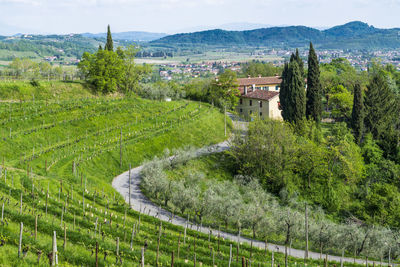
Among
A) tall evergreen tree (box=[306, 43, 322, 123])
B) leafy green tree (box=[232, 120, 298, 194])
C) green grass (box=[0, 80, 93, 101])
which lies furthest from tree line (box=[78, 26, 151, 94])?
tall evergreen tree (box=[306, 43, 322, 123])

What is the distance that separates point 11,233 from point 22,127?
34.6m

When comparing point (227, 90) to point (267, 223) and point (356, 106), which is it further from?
point (267, 223)

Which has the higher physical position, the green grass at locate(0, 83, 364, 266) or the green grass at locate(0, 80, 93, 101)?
the green grass at locate(0, 80, 93, 101)

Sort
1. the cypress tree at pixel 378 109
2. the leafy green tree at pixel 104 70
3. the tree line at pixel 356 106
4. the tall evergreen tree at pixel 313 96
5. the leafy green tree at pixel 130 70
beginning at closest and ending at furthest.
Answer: the tree line at pixel 356 106, the tall evergreen tree at pixel 313 96, the cypress tree at pixel 378 109, the leafy green tree at pixel 104 70, the leafy green tree at pixel 130 70

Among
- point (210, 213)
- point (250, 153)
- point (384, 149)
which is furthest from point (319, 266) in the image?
point (384, 149)

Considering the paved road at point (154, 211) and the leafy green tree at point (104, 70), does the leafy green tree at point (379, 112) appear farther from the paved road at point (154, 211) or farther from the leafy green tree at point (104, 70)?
the leafy green tree at point (104, 70)

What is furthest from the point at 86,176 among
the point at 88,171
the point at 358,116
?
the point at 358,116

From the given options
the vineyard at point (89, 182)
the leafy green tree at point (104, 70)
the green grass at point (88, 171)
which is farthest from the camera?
the leafy green tree at point (104, 70)

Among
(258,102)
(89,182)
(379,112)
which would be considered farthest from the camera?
(258,102)

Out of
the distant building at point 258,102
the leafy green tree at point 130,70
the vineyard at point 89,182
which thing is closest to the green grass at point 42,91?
the vineyard at point 89,182

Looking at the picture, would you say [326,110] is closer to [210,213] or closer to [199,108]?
[199,108]

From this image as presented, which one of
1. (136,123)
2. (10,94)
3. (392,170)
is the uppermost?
(10,94)

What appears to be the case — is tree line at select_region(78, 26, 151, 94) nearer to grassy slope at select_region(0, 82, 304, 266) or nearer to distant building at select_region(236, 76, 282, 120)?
grassy slope at select_region(0, 82, 304, 266)

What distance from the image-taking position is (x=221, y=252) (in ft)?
77.4
